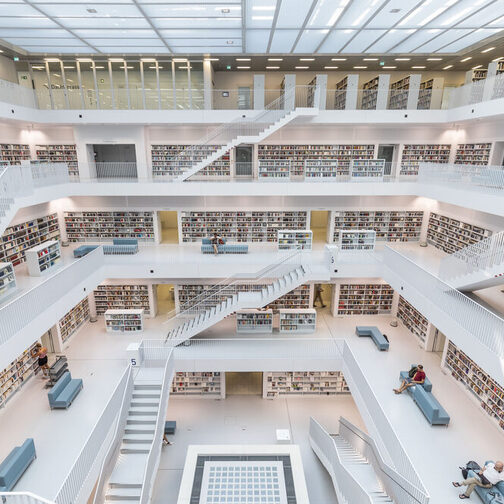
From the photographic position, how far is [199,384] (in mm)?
12008

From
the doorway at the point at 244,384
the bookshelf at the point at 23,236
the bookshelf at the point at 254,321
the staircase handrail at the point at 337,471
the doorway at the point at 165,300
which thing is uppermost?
the bookshelf at the point at 23,236

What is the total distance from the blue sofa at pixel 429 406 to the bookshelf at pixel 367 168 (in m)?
7.67

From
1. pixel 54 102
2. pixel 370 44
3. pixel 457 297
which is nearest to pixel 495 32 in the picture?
pixel 370 44

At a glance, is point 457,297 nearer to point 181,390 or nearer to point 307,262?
point 307,262

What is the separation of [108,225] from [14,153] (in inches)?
162

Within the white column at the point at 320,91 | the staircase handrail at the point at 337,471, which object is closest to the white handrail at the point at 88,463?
the staircase handrail at the point at 337,471

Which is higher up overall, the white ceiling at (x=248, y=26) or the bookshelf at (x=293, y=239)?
the white ceiling at (x=248, y=26)

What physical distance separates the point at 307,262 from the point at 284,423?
5.29m

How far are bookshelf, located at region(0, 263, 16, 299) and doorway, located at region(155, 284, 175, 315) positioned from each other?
5082 mm

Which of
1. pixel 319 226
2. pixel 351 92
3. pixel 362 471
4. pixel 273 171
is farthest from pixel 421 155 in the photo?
pixel 362 471

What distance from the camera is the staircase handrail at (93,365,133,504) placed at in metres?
6.53

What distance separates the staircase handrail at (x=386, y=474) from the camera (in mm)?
5618

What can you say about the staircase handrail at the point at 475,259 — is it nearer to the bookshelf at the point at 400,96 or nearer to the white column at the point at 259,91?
the bookshelf at the point at 400,96

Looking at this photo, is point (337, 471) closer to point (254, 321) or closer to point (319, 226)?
point (254, 321)
